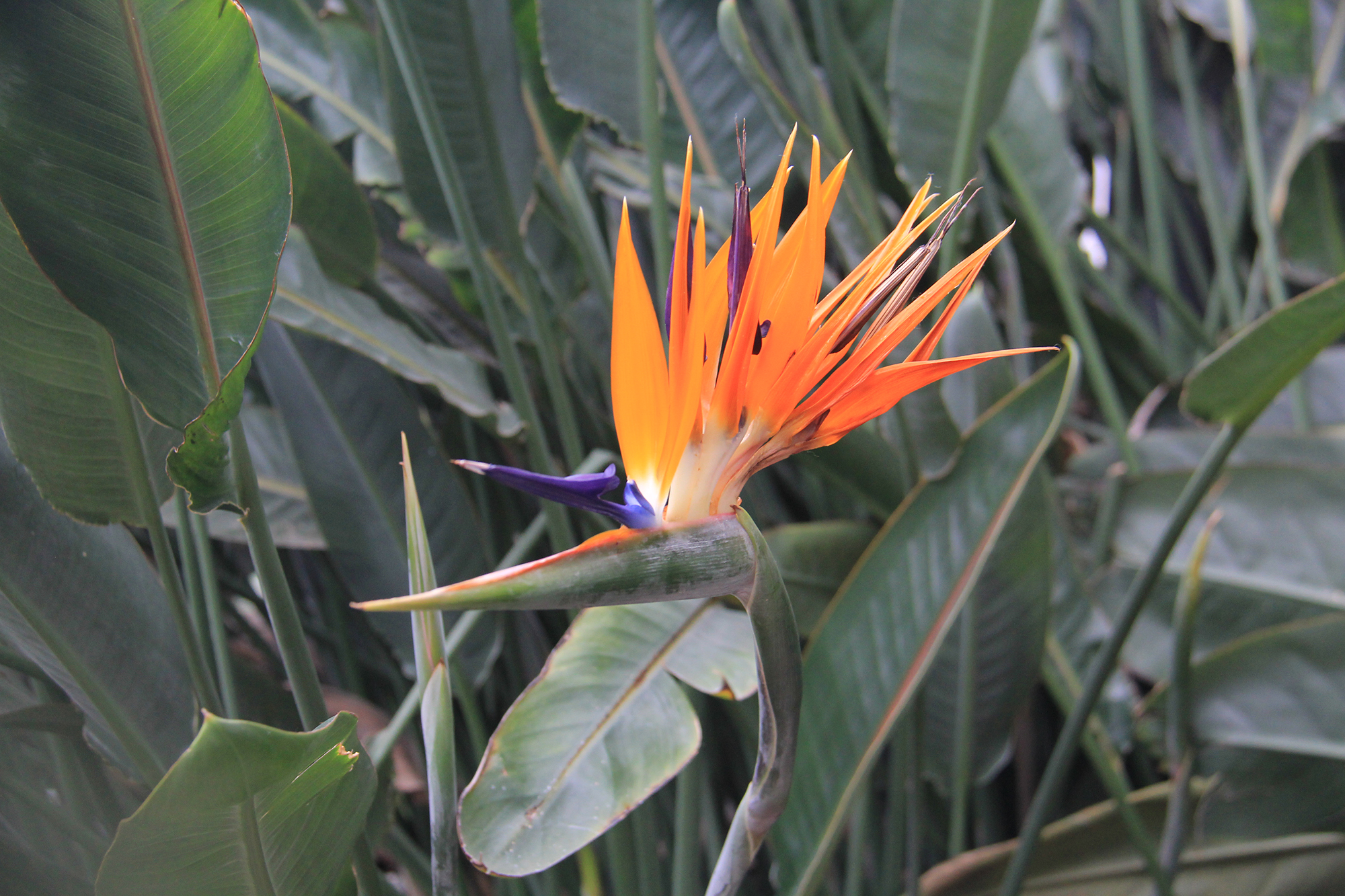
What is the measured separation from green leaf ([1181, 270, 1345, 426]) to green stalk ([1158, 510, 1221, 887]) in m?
0.10

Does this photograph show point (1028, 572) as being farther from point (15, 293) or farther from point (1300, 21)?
point (1300, 21)

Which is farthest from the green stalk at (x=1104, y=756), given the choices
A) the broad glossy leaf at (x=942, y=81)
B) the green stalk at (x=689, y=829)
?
the broad glossy leaf at (x=942, y=81)

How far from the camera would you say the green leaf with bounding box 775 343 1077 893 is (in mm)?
451

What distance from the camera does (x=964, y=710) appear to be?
0.57 meters

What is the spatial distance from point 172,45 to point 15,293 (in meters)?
0.12

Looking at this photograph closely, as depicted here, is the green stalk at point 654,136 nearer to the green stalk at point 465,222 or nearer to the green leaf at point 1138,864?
the green stalk at point 465,222

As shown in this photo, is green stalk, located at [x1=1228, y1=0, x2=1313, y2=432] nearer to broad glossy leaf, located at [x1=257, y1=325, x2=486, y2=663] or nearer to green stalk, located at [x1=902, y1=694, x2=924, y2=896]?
green stalk, located at [x1=902, y1=694, x2=924, y2=896]

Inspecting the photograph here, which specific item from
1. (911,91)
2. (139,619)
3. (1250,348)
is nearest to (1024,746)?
(1250,348)

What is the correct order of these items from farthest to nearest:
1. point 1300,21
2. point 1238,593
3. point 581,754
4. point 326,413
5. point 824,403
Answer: point 1300,21, point 1238,593, point 326,413, point 581,754, point 824,403

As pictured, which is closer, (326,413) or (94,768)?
(94,768)

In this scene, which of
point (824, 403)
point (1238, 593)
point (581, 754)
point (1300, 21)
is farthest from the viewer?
point (1300, 21)

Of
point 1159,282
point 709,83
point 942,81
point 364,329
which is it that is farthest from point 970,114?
point 364,329

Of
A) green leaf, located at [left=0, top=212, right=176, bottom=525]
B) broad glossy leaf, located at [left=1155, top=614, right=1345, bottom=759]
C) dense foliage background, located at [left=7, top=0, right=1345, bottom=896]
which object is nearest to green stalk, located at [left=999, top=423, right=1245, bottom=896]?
dense foliage background, located at [left=7, top=0, right=1345, bottom=896]

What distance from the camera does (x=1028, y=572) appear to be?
0.55m
